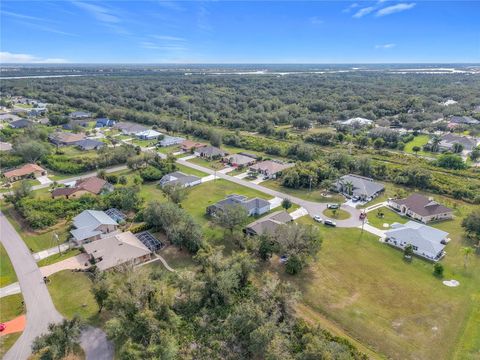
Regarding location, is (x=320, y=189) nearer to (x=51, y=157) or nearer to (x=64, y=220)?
(x=64, y=220)

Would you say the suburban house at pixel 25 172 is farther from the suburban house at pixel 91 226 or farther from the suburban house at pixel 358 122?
the suburban house at pixel 358 122

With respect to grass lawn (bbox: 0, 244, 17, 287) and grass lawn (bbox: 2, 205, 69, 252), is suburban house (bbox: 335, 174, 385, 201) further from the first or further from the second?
grass lawn (bbox: 0, 244, 17, 287)

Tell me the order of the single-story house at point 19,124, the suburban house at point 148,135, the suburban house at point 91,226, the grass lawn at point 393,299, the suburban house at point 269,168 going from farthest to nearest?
the single-story house at point 19,124
the suburban house at point 148,135
the suburban house at point 269,168
the suburban house at point 91,226
the grass lawn at point 393,299

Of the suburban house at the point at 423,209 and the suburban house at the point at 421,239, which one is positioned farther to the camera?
the suburban house at the point at 423,209

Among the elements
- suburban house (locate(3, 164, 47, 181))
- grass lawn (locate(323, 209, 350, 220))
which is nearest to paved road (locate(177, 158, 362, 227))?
grass lawn (locate(323, 209, 350, 220))

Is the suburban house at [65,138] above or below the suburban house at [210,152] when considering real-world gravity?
above

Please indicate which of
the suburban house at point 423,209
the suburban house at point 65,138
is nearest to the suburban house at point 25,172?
the suburban house at point 65,138
